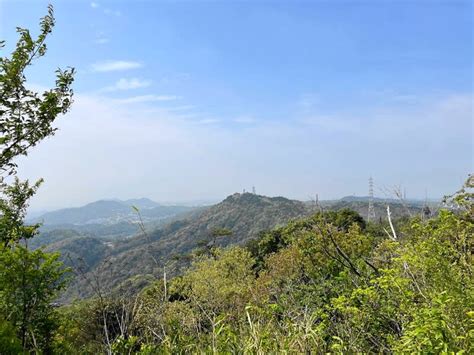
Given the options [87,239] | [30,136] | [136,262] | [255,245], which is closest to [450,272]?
[30,136]

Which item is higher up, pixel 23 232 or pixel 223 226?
pixel 23 232

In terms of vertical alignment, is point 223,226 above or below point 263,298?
below

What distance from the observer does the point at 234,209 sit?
152875 millimetres

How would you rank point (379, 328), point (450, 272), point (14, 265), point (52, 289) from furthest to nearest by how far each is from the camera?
1. point (52, 289)
2. point (14, 265)
3. point (379, 328)
4. point (450, 272)

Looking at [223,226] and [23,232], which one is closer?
[23,232]

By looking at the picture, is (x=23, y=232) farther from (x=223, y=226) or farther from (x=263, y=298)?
(x=223, y=226)

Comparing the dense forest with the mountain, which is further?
the mountain

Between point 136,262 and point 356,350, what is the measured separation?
335ft

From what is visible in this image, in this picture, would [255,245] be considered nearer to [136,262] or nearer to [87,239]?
[136,262]

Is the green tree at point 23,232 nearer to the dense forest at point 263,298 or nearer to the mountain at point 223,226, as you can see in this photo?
the dense forest at point 263,298

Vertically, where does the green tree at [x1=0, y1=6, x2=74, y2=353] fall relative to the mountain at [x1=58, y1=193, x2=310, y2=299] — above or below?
above

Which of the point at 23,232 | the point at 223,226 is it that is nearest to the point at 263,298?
the point at 23,232

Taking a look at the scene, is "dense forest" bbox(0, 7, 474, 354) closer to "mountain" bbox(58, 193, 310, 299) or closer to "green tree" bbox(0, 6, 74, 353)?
"green tree" bbox(0, 6, 74, 353)

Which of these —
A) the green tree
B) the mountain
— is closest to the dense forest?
the green tree
